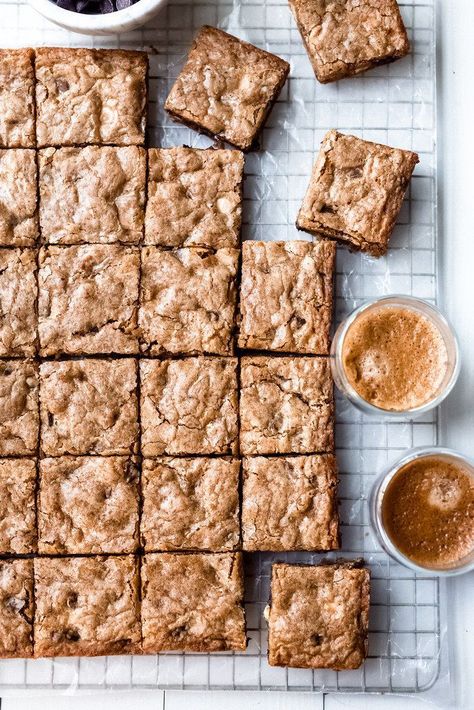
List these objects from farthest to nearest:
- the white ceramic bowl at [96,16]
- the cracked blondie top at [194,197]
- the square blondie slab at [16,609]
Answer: the cracked blondie top at [194,197]
the square blondie slab at [16,609]
the white ceramic bowl at [96,16]

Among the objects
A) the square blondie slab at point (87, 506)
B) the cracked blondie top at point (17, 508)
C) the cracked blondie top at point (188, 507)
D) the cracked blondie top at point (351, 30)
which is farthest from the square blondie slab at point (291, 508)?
the cracked blondie top at point (351, 30)

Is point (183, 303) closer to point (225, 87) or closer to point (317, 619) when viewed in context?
point (225, 87)

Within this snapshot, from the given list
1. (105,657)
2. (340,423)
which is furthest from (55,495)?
(340,423)

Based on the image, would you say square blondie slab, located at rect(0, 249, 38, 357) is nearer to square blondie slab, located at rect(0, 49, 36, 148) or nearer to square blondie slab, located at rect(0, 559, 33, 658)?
square blondie slab, located at rect(0, 49, 36, 148)

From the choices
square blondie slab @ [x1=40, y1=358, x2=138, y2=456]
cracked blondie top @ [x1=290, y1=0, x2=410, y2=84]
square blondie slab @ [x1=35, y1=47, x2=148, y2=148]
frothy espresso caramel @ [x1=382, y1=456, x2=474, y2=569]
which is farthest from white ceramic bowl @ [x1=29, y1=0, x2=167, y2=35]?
frothy espresso caramel @ [x1=382, y1=456, x2=474, y2=569]

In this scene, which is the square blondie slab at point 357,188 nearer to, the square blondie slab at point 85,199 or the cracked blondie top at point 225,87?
the cracked blondie top at point 225,87

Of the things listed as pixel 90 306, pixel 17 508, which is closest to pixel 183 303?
pixel 90 306
